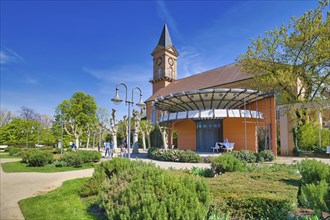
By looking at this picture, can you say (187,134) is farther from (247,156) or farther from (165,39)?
(165,39)

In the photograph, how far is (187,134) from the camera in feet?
91.0

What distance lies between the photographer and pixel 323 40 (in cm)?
1773

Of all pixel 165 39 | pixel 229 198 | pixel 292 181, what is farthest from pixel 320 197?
pixel 165 39

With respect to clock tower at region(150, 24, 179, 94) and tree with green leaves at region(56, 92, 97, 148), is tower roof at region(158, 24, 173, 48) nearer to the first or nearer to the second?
clock tower at region(150, 24, 179, 94)

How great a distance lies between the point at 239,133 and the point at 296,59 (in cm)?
872

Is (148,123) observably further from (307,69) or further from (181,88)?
(307,69)

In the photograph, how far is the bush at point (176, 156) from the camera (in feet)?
53.0

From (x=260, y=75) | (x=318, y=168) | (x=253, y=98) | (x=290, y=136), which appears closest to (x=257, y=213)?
(x=318, y=168)

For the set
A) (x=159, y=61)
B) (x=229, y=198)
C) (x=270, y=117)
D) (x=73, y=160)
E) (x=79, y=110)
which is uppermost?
(x=159, y=61)

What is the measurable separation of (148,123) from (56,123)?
81.8 feet

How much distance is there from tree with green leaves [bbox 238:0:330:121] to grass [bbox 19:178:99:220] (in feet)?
60.9

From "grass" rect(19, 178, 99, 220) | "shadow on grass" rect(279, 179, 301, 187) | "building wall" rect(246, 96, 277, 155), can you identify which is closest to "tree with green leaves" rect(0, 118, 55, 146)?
"building wall" rect(246, 96, 277, 155)

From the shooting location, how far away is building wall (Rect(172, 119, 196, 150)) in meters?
27.1

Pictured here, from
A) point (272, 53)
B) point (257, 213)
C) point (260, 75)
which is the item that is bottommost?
point (257, 213)
